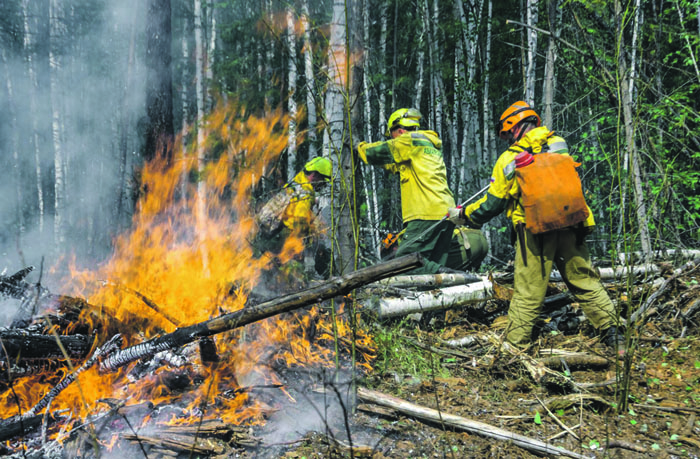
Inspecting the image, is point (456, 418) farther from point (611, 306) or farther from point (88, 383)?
point (88, 383)

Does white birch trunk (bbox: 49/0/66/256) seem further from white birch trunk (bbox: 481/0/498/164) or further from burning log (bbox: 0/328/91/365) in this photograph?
white birch trunk (bbox: 481/0/498/164)

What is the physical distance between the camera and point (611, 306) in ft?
13.9

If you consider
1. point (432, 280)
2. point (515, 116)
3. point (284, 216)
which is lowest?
point (432, 280)

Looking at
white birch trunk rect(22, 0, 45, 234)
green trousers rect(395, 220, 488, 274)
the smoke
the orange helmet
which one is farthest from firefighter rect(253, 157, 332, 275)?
white birch trunk rect(22, 0, 45, 234)

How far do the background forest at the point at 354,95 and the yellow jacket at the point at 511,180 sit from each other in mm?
640

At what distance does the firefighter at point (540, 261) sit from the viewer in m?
4.23

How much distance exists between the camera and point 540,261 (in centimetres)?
428

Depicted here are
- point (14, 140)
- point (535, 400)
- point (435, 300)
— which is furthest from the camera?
point (14, 140)

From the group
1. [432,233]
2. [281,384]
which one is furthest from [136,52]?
[281,384]

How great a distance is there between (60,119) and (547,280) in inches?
805

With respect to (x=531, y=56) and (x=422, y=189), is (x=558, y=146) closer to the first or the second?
(x=422, y=189)

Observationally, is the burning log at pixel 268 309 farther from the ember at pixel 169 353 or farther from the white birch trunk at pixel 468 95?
the white birch trunk at pixel 468 95

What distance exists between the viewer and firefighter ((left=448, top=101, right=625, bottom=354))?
4.23 meters

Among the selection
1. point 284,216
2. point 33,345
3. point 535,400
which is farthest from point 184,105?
point 535,400
